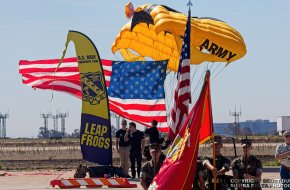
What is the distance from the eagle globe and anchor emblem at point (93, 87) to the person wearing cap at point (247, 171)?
7516 mm

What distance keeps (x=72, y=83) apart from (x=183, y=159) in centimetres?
1156

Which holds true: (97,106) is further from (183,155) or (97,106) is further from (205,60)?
(183,155)

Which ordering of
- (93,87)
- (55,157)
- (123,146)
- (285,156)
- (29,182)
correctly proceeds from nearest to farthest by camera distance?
(285,156) → (93,87) → (29,182) → (123,146) → (55,157)

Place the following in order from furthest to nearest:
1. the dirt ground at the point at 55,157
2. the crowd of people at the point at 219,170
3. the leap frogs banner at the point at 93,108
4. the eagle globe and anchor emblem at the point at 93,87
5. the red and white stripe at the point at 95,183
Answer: the dirt ground at the point at 55,157 < the eagle globe and anchor emblem at the point at 93,87 < the leap frogs banner at the point at 93,108 < the red and white stripe at the point at 95,183 < the crowd of people at the point at 219,170

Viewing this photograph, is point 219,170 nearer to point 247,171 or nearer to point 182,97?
point 247,171

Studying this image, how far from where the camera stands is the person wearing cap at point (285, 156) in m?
13.6

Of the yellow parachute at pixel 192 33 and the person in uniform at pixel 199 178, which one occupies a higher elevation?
the yellow parachute at pixel 192 33

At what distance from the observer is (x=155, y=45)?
25625 millimetres

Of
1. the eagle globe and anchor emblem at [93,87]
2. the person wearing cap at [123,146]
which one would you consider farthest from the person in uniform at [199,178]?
the person wearing cap at [123,146]

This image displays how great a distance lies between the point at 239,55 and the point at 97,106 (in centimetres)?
449

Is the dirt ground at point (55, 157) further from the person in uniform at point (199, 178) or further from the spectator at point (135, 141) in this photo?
the person in uniform at point (199, 178)

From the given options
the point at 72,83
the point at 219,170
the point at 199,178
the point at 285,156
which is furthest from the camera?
the point at 72,83

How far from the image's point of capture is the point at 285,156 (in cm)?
1359

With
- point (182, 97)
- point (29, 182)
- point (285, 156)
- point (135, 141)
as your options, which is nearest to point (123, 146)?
point (135, 141)
